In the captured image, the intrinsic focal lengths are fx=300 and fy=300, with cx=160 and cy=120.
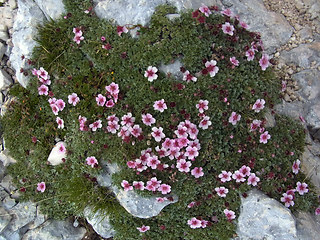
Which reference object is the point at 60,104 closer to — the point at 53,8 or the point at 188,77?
the point at 53,8

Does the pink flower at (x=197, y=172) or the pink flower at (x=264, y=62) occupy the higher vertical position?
the pink flower at (x=264, y=62)

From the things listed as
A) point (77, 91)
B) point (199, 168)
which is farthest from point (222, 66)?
point (77, 91)

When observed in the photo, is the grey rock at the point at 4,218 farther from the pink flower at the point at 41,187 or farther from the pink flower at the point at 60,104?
the pink flower at the point at 60,104

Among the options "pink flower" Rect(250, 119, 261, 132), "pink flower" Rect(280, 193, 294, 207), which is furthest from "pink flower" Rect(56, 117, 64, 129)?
"pink flower" Rect(280, 193, 294, 207)

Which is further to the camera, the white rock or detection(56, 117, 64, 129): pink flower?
the white rock

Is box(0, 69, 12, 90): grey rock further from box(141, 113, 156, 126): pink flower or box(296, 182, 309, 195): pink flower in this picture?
box(296, 182, 309, 195): pink flower

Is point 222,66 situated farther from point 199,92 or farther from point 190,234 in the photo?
point 190,234

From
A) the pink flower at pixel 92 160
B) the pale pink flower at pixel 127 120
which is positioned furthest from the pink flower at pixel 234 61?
the pink flower at pixel 92 160

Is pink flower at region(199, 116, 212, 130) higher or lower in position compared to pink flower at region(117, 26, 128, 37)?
lower
